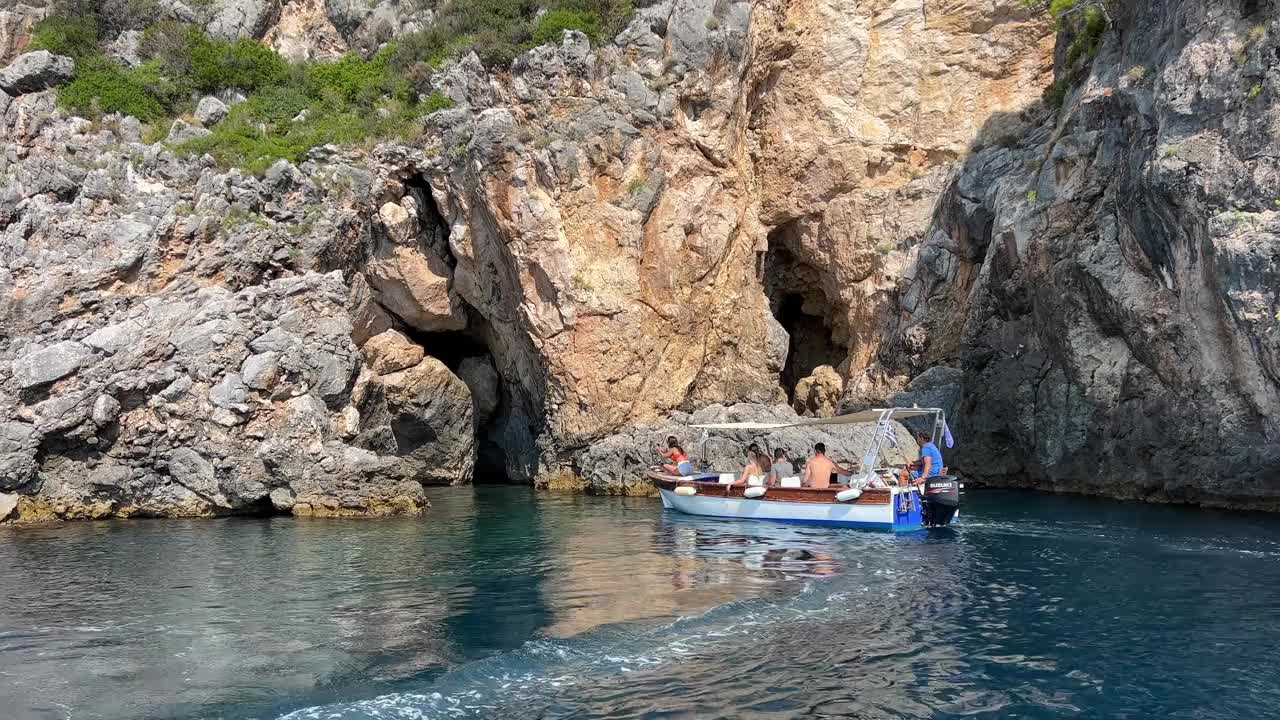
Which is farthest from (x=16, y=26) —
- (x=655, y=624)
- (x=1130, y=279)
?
(x=1130, y=279)

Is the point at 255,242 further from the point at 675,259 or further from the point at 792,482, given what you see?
the point at 792,482

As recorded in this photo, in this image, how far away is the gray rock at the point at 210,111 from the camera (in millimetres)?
30984

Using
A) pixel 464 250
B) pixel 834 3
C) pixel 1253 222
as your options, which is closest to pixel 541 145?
pixel 464 250

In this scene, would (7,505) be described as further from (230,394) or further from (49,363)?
(230,394)

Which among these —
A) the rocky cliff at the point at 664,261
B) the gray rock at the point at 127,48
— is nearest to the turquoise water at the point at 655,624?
the rocky cliff at the point at 664,261

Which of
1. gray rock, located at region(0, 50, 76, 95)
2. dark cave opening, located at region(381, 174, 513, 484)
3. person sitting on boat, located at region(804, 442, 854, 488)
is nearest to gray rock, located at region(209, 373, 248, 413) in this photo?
dark cave opening, located at region(381, 174, 513, 484)

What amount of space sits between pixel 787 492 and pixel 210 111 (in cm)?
2415

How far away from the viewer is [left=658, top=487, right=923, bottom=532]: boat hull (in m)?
18.3

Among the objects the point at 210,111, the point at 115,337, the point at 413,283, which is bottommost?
the point at 115,337

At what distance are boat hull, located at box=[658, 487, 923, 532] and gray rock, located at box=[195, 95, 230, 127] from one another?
20.9 meters

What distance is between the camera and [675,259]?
28062 millimetres

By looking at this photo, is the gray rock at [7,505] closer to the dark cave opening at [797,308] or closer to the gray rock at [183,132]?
the gray rock at [183,132]

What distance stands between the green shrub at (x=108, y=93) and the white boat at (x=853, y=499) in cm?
2251

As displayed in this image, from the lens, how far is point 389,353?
30.4 metres
